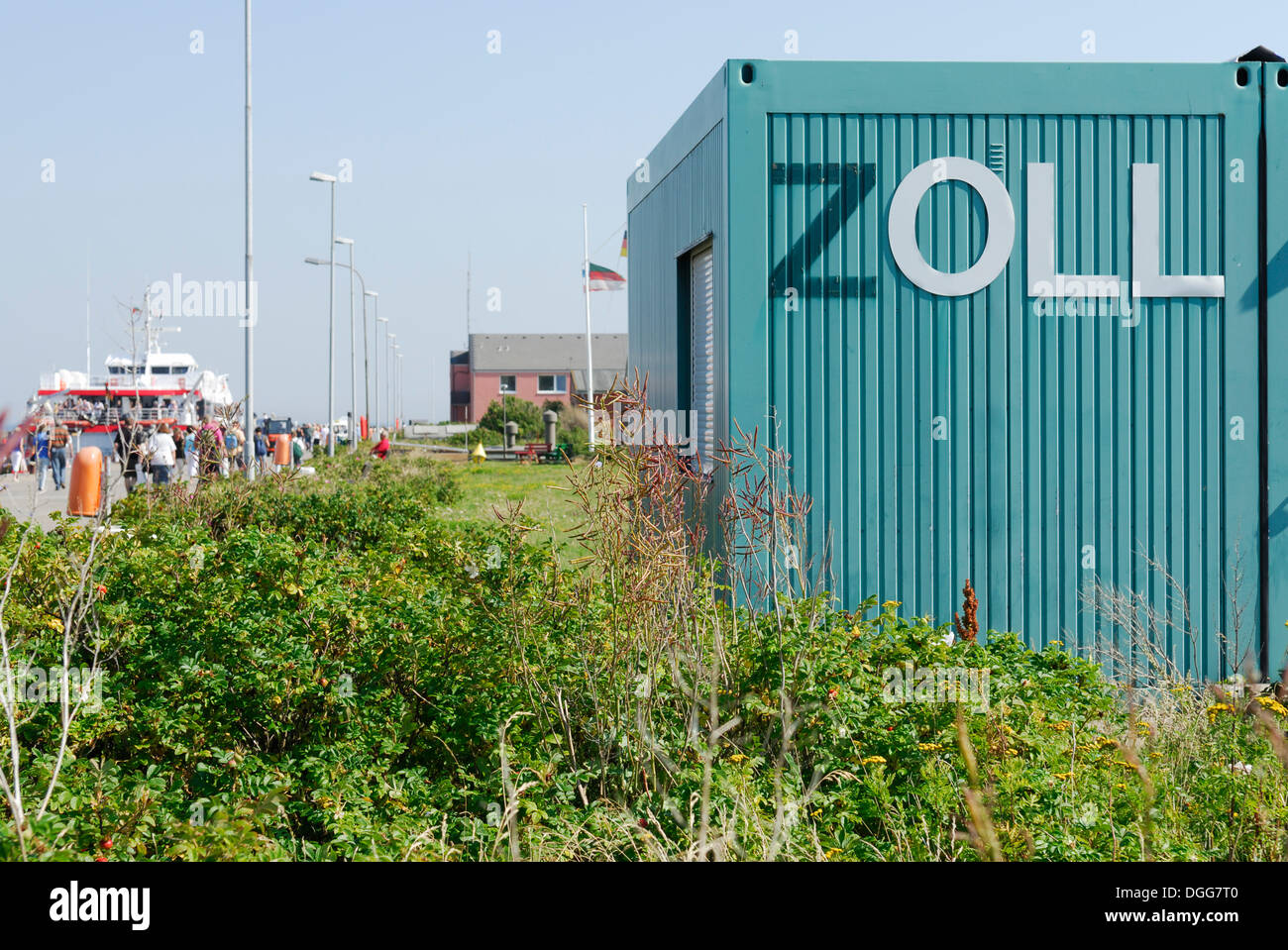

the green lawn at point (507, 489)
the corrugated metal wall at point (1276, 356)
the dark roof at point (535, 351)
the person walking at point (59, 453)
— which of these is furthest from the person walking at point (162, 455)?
the dark roof at point (535, 351)

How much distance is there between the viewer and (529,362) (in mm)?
84125

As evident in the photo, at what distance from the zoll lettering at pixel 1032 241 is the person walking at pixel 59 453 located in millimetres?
23284

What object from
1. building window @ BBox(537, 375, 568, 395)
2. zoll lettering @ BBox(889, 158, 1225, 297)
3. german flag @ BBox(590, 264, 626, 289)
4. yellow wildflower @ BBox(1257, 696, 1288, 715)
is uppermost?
building window @ BBox(537, 375, 568, 395)

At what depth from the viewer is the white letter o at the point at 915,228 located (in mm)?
7543

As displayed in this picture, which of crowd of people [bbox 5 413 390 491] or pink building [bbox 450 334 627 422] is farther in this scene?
pink building [bbox 450 334 627 422]

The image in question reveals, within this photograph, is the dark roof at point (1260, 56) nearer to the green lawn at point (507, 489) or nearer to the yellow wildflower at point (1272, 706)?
the yellow wildflower at point (1272, 706)

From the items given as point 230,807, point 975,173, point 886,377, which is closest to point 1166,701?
point 886,377

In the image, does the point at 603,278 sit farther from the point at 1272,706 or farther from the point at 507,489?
the point at 1272,706

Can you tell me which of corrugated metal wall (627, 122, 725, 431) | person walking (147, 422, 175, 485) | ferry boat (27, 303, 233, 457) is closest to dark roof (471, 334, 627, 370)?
ferry boat (27, 303, 233, 457)

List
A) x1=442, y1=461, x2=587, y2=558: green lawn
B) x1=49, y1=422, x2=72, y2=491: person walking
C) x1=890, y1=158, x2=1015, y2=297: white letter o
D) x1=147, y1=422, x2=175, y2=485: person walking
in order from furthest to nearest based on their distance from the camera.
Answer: x1=49, y1=422, x2=72, y2=491: person walking, x1=147, y1=422, x2=175, y2=485: person walking, x1=442, y1=461, x2=587, y2=558: green lawn, x1=890, y1=158, x2=1015, y2=297: white letter o

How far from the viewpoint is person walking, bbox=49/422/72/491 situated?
2678 centimetres

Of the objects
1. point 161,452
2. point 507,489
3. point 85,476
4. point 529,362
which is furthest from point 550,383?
point 85,476

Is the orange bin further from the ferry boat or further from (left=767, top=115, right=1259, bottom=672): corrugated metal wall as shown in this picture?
(left=767, top=115, right=1259, bottom=672): corrugated metal wall
